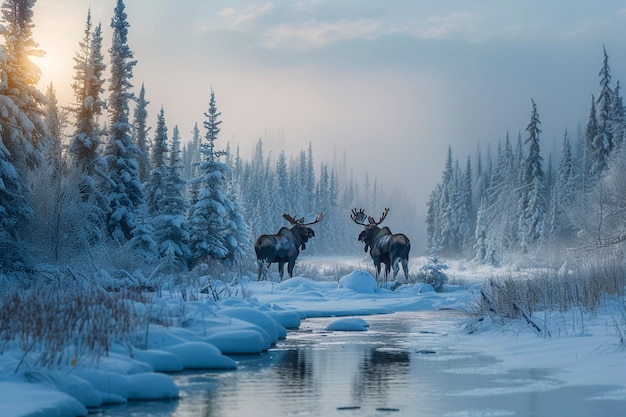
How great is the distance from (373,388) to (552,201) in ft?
186

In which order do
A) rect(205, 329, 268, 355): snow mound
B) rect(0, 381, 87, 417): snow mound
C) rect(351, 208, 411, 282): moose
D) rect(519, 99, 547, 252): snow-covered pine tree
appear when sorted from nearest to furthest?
rect(0, 381, 87, 417): snow mound
rect(205, 329, 268, 355): snow mound
rect(351, 208, 411, 282): moose
rect(519, 99, 547, 252): snow-covered pine tree

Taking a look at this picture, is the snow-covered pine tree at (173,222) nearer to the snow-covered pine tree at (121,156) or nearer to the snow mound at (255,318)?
the snow-covered pine tree at (121,156)

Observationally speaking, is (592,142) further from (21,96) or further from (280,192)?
(280,192)

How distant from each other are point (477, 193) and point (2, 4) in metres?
77.9

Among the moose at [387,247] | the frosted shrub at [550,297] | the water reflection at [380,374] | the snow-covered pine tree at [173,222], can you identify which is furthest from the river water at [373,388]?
the snow-covered pine tree at [173,222]

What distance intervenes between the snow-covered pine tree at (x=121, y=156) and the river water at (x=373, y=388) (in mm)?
23510

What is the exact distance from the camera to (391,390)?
30.8 feet

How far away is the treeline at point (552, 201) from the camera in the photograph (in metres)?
37.7

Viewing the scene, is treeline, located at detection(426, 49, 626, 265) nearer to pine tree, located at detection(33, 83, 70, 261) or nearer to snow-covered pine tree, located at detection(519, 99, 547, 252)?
snow-covered pine tree, located at detection(519, 99, 547, 252)

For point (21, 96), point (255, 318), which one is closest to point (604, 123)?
point (21, 96)

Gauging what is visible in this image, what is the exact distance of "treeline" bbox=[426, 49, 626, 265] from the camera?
3772cm

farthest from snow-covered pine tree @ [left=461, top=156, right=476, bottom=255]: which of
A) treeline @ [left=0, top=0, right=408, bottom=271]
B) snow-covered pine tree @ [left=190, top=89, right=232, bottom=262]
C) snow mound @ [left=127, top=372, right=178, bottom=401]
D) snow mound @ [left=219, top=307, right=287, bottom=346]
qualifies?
snow mound @ [left=127, top=372, right=178, bottom=401]

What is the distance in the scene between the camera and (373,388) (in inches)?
376

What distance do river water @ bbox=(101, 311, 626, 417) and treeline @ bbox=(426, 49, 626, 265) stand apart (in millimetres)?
23825
